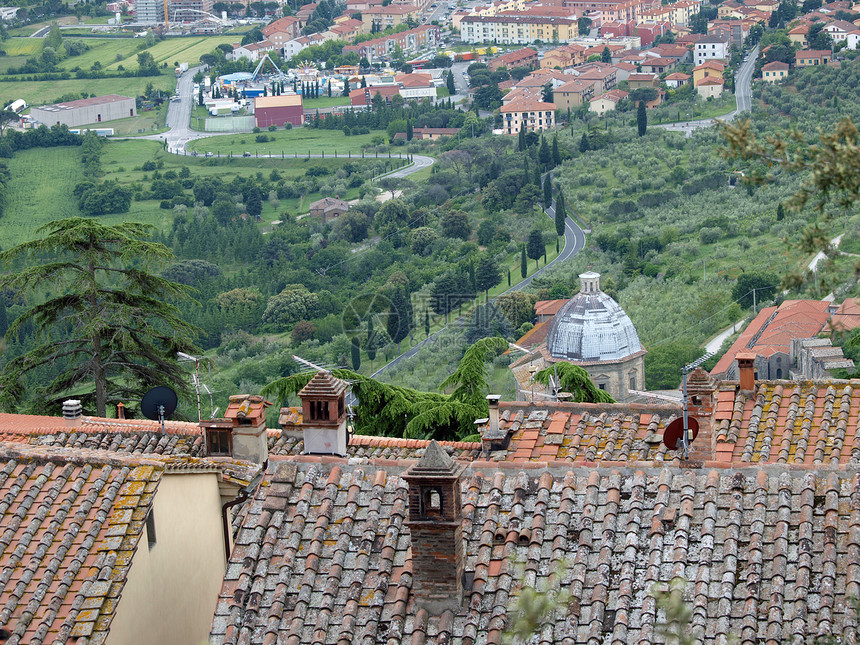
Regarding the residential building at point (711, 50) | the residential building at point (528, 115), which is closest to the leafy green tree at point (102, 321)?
the residential building at point (528, 115)

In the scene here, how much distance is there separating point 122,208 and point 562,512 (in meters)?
93.4

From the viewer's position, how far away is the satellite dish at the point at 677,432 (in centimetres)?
1051

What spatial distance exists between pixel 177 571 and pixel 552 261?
223 feet

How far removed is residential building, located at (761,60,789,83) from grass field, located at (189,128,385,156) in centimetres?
3383

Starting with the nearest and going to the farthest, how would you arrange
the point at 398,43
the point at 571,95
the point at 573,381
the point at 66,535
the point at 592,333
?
the point at 66,535
the point at 573,381
the point at 592,333
the point at 571,95
the point at 398,43

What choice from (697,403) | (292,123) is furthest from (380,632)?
(292,123)

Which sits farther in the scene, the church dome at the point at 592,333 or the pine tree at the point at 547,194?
the pine tree at the point at 547,194

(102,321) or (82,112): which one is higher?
(102,321)

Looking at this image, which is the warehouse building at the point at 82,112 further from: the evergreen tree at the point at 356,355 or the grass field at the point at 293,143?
the evergreen tree at the point at 356,355

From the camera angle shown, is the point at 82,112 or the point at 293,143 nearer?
the point at 293,143

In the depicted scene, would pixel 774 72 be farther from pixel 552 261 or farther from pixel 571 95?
pixel 552 261

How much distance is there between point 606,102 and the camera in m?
116

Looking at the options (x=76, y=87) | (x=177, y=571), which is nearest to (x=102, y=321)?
(x=177, y=571)

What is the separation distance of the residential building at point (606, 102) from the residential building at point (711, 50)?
1783cm
